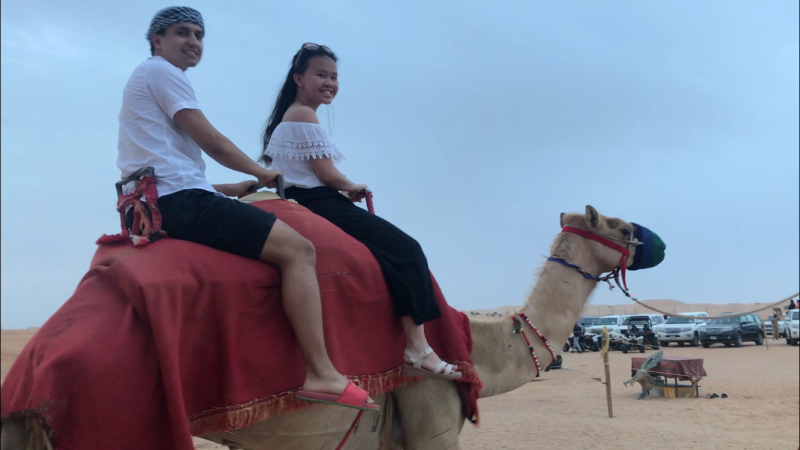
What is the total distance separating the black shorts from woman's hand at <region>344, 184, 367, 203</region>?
3.90ft

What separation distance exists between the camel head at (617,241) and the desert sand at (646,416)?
5.52 feet

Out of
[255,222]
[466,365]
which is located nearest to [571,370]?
[466,365]

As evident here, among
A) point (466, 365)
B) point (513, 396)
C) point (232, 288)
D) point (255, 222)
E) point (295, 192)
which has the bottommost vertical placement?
point (513, 396)

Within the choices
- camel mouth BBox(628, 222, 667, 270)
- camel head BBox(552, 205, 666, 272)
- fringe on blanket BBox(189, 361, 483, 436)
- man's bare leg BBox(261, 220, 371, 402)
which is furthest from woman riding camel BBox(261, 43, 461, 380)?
camel mouth BBox(628, 222, 667, 270)

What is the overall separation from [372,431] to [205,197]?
1977mm

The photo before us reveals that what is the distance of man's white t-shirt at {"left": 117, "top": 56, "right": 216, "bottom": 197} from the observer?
3.41 m

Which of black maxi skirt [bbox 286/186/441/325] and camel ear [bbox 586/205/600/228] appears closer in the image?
black maxi skirt [bbox 286/186/441/325]

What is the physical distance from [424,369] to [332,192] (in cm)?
144

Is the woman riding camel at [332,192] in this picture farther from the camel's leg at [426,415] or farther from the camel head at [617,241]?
the camel head at [617,241]

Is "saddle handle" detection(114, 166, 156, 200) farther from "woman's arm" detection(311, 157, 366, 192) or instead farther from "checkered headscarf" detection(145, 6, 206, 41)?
"woman's arm" detection(311, 157, 366, 192)

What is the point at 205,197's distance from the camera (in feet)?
11.3

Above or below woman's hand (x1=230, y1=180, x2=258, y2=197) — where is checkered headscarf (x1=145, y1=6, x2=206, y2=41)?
above

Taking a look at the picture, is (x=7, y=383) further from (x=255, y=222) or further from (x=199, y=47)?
(x=199, y=47)

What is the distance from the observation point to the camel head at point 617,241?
18.8 ft
